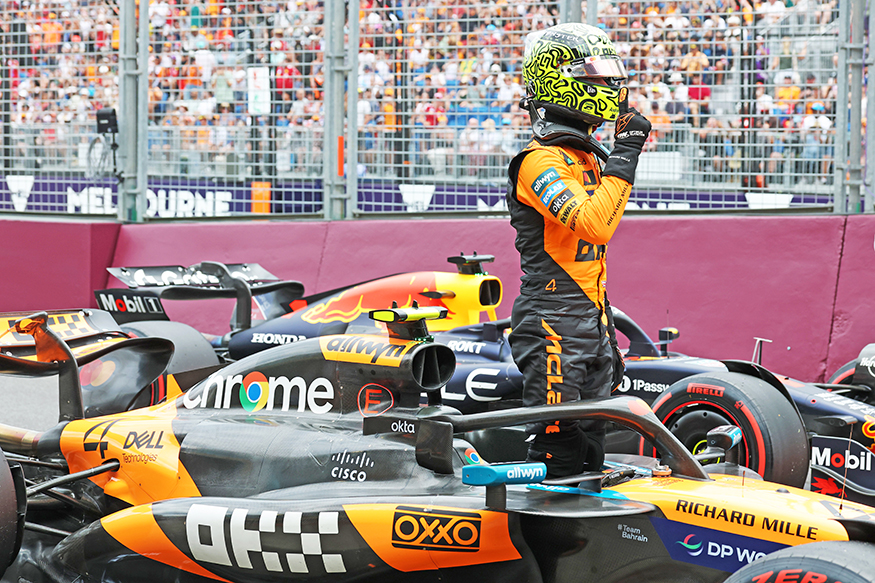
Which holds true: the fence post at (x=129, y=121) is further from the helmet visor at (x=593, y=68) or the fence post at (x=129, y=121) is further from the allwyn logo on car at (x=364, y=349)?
the helmet visor at (x=593, y=68)

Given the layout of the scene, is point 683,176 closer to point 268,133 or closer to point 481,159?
point 481,159

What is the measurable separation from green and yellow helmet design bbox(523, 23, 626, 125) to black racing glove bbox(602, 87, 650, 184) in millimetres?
155

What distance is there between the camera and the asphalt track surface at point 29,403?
6.75m

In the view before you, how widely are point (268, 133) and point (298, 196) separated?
0.71 metres

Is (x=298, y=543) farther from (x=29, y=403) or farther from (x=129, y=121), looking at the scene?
(x=129, y=121)

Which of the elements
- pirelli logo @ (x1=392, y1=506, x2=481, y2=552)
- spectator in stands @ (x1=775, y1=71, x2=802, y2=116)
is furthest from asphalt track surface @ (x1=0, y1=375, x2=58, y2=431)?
spectator in stands @ (x1=775, y1=71, x2=802, y2=116)

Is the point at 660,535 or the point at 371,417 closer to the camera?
the point at 660,535

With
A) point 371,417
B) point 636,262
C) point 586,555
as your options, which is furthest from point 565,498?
point 636,262

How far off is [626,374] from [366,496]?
8.10 ft

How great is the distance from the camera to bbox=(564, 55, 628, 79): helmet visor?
3381 millimetres

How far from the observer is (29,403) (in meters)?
7.35

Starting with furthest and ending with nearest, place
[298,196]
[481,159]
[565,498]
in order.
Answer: [298,196] < [481,159] < [565,498]

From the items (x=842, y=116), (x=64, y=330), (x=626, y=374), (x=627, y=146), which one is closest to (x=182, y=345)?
(x=64, y=330)

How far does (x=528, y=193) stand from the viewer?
334 centimetres
